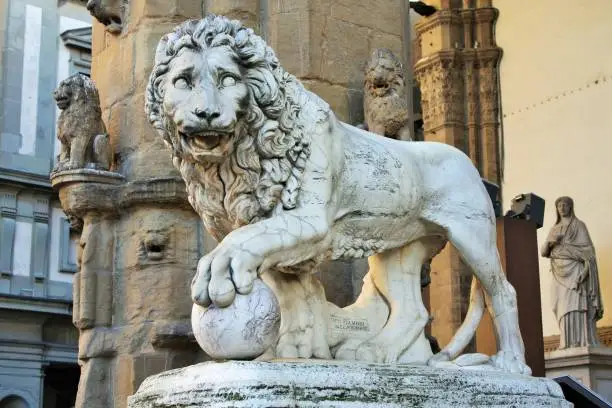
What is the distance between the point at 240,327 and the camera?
115 inches

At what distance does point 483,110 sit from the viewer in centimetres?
1538

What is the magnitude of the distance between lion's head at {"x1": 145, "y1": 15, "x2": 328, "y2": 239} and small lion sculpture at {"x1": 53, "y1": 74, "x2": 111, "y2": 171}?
5.56 ft

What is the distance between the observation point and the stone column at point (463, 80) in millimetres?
15227

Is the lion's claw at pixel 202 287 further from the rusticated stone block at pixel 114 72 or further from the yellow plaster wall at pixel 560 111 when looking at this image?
the yellow plaster wall at pixel 560 111

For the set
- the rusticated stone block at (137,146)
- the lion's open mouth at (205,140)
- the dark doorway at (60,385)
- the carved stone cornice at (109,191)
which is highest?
the rusticated stone block at (137,146)

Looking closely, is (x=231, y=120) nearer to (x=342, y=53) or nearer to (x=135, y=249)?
(x=135, y=249)

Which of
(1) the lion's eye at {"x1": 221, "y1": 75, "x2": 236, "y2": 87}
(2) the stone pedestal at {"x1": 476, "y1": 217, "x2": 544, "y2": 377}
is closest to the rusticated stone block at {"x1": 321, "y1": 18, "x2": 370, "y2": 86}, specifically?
(1) the lion's eye at {"x1": 221, "y1": 75, "x2": 236, "y2": 87}

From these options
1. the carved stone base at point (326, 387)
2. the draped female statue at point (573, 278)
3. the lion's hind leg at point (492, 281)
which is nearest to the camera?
the carved stone base at point (326, 387)

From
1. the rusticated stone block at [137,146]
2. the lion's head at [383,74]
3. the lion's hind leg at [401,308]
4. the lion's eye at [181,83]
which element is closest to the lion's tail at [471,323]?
the lion's hind leg at [401,308]

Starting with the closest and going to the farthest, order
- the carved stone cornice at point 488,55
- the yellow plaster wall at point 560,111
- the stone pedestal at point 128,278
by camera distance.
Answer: the stone pedestal at point 128,278 → the yellow plaster wall at point 560,111 → the carved stone cornice at point 488,55

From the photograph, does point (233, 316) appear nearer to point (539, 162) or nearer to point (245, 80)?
point (245, 80)

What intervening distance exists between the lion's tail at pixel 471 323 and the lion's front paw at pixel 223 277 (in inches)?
38.7

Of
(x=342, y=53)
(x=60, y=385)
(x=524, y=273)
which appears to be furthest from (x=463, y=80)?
(x=342, y=53)

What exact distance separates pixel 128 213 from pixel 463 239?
6.04 feet
